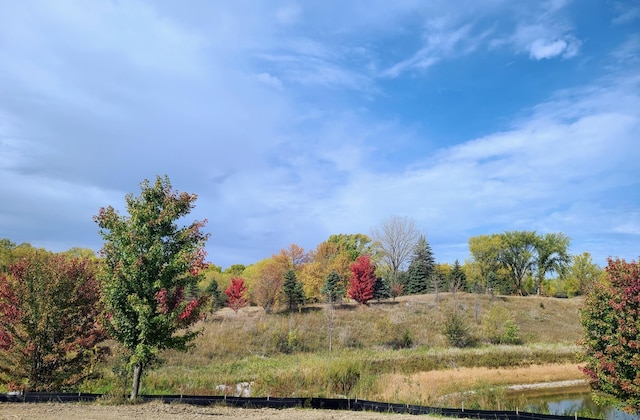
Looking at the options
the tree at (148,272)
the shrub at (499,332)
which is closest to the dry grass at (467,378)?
the shrub at (499,332)

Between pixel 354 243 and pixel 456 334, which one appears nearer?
pixel 456 334

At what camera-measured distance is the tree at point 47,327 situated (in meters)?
14.0

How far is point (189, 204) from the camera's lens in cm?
1401

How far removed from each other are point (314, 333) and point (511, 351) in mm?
15228

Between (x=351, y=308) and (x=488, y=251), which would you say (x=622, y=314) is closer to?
(x=351, y=308)

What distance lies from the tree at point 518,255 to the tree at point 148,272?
75000 mm

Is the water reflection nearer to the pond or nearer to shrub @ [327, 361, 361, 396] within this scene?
the pond

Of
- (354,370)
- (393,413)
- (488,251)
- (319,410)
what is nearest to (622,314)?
(393,413)

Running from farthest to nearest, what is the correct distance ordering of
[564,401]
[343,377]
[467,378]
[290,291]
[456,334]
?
1. [290,291]
2. [456,334]
3. [467,378]
4. [564,401]
5. [343,377]

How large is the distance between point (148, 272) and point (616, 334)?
554 inches

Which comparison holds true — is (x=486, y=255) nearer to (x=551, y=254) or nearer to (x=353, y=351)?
(x=551, y=254)

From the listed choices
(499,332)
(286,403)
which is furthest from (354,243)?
(286,403)

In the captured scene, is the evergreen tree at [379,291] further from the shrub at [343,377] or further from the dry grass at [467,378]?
the shrub at [343,377]

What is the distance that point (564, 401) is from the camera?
70.3ft
